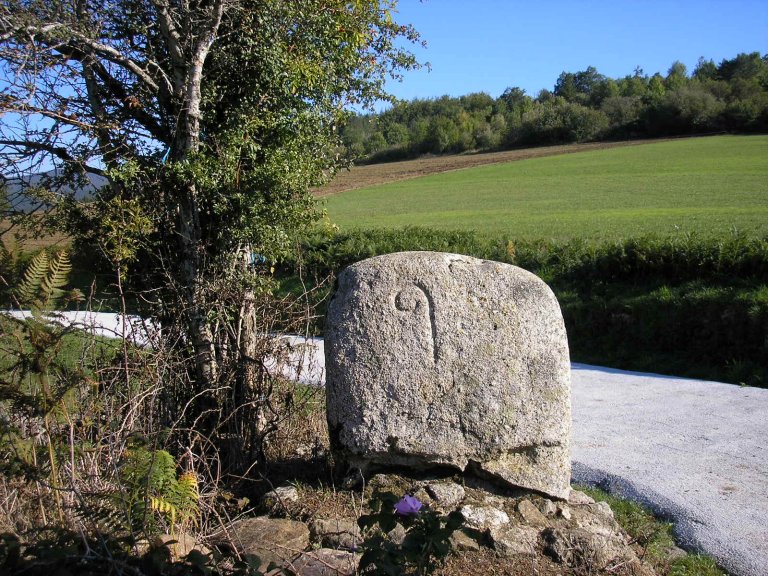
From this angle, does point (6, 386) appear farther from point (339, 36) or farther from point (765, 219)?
point (765, 219)

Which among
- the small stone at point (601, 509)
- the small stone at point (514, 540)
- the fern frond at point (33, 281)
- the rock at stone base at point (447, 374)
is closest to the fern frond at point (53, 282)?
the fern frond at point (33, 281)

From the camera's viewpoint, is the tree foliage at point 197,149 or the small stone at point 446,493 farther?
the tree foliage at point 197,149

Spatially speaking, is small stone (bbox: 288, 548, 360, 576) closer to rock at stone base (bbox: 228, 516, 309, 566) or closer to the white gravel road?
rock at stone base (bbox: 228, 516, 309, 566)

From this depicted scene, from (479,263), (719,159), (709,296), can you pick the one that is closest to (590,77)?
(719,159)

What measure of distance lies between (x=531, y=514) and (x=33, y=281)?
3.20 metres

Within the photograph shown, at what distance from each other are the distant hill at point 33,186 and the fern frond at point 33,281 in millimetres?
2278

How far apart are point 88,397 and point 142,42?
11.3 feet

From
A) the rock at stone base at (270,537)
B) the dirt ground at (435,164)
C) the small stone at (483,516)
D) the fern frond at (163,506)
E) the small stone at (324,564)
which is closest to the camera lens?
the small stone at (324,564)

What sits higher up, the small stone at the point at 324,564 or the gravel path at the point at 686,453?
the small stone at the point at 324,564

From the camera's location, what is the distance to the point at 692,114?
58.5 m

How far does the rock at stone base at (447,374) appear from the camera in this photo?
445cm

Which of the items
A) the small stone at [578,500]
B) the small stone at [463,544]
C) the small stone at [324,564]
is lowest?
the small stone at [578,500]

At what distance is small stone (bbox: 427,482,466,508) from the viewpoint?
173 inches

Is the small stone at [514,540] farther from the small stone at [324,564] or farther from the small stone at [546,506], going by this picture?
the small stone at [324,564]
